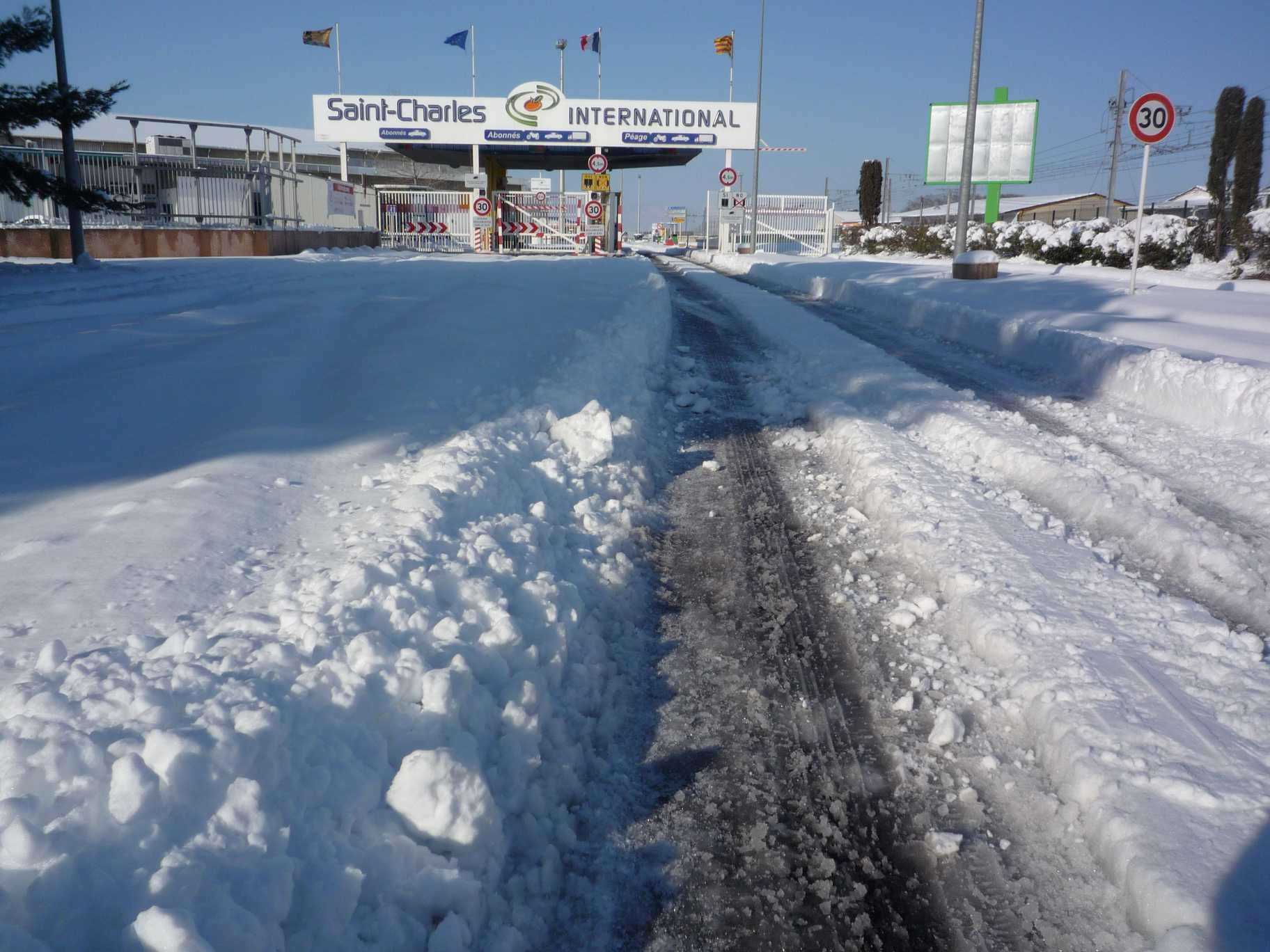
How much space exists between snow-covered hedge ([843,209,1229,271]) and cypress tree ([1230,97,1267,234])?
23.5 feet

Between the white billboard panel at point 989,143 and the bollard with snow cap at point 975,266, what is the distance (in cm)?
2133

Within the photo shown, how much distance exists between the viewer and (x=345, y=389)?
551cm

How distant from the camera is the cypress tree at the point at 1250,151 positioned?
93.5ft

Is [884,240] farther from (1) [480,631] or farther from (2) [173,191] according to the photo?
(1) [480,631]

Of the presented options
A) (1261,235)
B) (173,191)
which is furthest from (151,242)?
(1261,235)

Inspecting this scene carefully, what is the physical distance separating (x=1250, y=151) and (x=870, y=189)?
21.1 meters

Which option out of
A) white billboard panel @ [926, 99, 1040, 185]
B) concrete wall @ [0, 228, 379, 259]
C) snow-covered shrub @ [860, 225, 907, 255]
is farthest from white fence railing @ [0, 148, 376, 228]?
white billboard panel @ [926, 99, 1040, 185]

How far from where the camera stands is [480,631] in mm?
2916

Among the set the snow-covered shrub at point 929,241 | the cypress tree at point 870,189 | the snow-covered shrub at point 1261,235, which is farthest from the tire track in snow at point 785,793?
the cypress tree at point 870,189

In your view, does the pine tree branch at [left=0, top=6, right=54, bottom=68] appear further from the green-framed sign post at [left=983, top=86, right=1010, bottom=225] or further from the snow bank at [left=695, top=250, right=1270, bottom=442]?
the green-framed sign post at [left=983, top=86, right=1010, bottom=225]

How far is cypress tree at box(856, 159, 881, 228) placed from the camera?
47.6m

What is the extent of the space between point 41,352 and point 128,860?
507 centimetres

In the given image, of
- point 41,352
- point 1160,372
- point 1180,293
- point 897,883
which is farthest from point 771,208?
point 897,883

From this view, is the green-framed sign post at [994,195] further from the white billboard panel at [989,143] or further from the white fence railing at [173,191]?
the white fence railing at [173,191]
